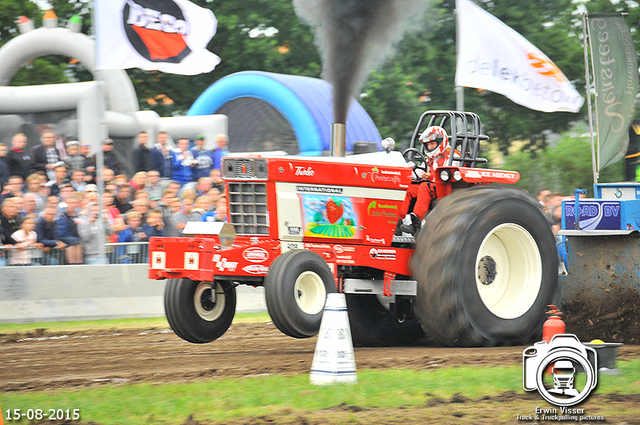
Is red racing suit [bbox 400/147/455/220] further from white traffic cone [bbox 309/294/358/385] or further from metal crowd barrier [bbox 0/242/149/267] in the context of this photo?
metal crowd barrier [bbox 0/242/149/267]

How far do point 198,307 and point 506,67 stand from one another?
7837mm

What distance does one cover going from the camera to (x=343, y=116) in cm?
831

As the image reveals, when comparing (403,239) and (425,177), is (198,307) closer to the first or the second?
(403,239)

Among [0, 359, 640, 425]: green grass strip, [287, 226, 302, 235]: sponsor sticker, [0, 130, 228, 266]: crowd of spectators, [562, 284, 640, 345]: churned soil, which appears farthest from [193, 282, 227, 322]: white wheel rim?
[562, 284, 640, 345]: churned soil

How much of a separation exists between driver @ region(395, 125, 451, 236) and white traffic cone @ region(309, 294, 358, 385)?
2.35 m

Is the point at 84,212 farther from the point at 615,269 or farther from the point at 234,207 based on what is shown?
the point at 615,269

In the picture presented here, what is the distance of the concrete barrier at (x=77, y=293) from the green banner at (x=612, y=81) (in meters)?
6.54

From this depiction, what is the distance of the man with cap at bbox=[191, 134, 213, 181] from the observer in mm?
13398

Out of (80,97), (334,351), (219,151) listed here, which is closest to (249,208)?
(334,351)

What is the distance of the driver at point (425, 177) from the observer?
8.11m

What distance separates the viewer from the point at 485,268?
25.9ft

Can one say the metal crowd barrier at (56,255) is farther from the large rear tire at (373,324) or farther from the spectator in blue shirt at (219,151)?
the large rear tire at (373,324)

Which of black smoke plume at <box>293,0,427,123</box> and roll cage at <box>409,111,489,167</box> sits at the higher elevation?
black smoke plume at <box>293,0,427,123</box>

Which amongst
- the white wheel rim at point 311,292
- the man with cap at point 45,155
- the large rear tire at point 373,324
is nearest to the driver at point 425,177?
the large rear tire at point 373,324
